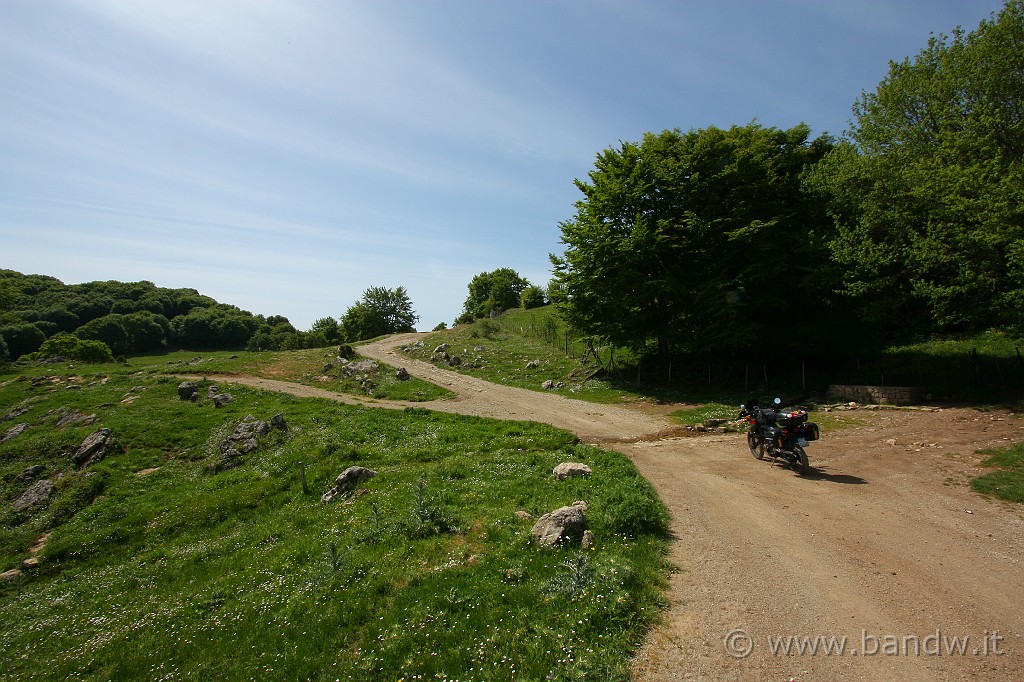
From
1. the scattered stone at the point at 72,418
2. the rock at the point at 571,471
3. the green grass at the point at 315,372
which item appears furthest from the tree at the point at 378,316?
the rock at the point at 571,471

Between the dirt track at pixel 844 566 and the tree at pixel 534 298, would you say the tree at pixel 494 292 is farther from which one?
the dirt track at pixel 844 566

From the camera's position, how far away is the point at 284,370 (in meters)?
41.9

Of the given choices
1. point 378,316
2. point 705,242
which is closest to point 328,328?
point 378,316

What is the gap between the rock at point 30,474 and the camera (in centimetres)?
2109

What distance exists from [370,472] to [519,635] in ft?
37.1

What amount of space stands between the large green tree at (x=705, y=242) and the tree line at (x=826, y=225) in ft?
0.40

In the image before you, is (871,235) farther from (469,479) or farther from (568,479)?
(469,479)

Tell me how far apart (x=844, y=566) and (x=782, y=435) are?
714 cm

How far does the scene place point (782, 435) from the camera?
1472 centimetres

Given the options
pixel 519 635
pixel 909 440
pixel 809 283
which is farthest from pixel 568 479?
pixel 809 283

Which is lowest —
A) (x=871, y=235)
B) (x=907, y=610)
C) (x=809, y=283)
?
(x=907, y=610)

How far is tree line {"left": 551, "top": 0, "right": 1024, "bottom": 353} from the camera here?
22156 mm

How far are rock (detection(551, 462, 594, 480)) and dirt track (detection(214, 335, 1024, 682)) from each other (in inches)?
91.3
